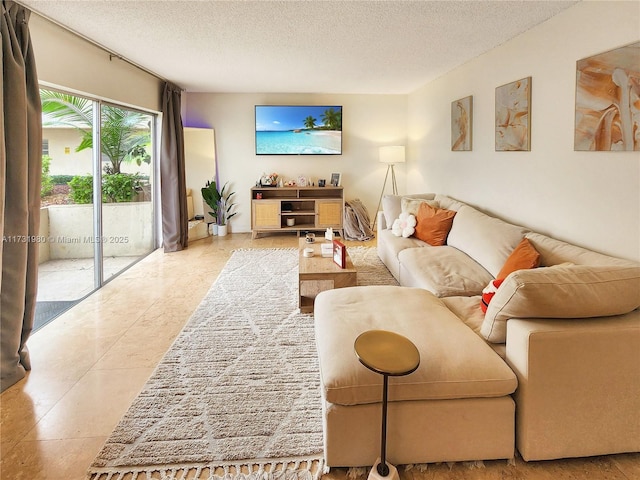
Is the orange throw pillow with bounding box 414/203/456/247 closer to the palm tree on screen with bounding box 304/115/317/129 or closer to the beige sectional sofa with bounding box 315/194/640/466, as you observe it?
the beige sectional sofa with bounding box 315/194/640/466

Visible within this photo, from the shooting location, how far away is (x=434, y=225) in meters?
4.21

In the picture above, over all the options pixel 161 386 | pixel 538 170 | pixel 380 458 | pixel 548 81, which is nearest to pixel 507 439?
pixel 380 458

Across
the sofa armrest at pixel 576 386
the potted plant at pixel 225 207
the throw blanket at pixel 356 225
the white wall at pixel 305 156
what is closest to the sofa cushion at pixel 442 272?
the sofa armrest at pixel 576 386

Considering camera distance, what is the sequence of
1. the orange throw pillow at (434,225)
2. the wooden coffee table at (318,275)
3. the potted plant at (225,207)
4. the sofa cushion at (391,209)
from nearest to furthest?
the wooden coffee table at (318,275) → the orange throw pillow at (434,225) → the sofa cushion at (391,209) → the potted plant at (225,207)

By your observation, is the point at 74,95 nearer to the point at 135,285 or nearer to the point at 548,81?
the point at 135,285

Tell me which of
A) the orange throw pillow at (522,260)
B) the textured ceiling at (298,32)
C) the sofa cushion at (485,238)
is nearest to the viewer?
the orange throw pillow at (522,260)

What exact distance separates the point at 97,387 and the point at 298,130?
5166 mm

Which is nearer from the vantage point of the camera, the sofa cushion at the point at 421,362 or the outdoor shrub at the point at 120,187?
the sofa cushion at the point at 421,362

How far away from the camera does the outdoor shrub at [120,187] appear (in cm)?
420

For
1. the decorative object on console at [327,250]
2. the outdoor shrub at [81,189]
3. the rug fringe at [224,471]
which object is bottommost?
the rug fringe at [224,471]

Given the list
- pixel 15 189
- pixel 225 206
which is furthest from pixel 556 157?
pixel 225 206

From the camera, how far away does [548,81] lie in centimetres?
304

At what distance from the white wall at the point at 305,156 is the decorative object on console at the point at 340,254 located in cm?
356

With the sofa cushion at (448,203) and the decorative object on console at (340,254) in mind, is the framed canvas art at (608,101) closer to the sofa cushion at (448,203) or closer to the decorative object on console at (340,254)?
the sofa cushion at (448,203)
